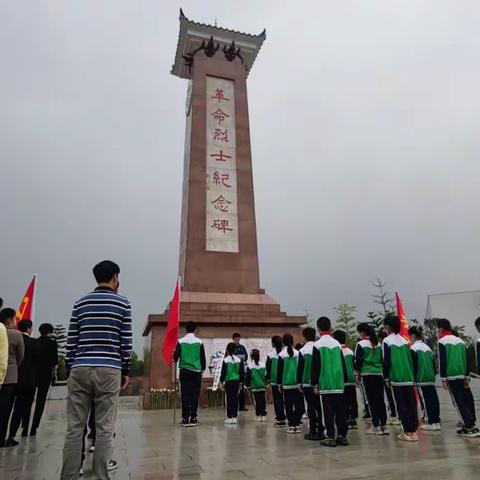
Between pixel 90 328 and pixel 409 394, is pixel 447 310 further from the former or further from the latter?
pixel 90 328

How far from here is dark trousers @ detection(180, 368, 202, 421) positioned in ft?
24.2

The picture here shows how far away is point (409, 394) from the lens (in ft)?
19.0

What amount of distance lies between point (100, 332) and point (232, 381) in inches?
197

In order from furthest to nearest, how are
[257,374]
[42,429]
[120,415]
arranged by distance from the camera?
[120,415]
[257,374]
[42,429]

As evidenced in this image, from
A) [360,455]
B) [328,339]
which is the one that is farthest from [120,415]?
[360,455]

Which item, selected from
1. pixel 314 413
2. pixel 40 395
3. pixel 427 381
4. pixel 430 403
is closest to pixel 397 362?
pixel 427 381

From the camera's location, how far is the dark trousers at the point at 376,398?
608 cm

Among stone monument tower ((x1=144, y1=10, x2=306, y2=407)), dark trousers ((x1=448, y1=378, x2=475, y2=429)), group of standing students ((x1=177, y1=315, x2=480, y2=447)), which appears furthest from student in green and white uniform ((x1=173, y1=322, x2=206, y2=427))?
dark trousers ((x1=448, y1=378, x2=475, y2=429))

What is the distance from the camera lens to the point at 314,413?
6.00 metres

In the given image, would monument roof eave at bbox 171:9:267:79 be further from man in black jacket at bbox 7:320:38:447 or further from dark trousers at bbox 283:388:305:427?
dark trousers at bbox 283:388:305:427

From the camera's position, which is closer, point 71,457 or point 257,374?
point 71,457

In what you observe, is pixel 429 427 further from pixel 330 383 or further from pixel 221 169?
pixel 221 169

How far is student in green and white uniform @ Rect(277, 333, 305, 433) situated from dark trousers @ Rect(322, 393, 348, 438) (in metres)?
1.08

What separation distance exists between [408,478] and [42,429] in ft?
21.2
